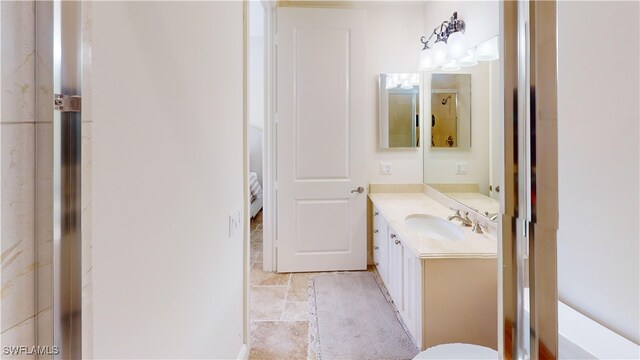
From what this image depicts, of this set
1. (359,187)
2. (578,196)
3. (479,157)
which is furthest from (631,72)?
(359,187)

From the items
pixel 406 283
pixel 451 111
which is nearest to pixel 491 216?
pixel 406 283

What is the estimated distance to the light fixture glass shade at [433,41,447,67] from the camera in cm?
272

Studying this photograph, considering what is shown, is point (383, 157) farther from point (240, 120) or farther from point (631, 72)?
point (631, 72)

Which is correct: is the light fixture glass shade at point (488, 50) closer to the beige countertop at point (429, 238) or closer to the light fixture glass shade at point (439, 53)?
the light fixture glass shade at point (439, 53)

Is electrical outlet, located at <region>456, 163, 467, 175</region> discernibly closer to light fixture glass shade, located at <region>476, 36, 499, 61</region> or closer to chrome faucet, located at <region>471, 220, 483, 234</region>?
chrome faucet, located at <region>471, 220, 483, 234</region>

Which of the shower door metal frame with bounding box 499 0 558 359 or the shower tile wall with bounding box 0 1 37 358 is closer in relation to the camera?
the shower door metal frame with bounding box 499 0 558 359

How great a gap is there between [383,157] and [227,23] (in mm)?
2288

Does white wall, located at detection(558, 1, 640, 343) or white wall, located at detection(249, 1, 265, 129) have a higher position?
white wall, located at detection(249, 1, 265, 129)

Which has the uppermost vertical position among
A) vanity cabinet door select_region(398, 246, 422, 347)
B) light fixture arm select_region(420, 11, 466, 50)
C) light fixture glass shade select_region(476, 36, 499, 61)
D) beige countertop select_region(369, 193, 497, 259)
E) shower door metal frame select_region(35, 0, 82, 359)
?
light fixture arm select_region(420, 11, 466, 50)

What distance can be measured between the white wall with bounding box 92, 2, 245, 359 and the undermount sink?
1602mm

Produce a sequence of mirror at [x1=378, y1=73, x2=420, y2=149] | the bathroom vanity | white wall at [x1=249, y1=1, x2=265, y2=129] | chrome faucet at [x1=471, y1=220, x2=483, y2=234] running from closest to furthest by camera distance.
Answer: the bathroom vanity → chrome faucet at [x1=471, y1=220, x2=483, y2=234] → mirror at [x1=378, y1=73, x2=420, y2=149] → white wall at [x1=249, y1=1, x2=265, y2=129]

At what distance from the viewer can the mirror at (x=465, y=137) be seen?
2020mm

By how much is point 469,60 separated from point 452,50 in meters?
0.27

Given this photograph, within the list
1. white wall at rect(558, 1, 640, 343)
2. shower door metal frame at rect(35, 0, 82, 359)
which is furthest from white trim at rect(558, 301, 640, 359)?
shower door metal frame at rect(35, 0, 82, 359)
